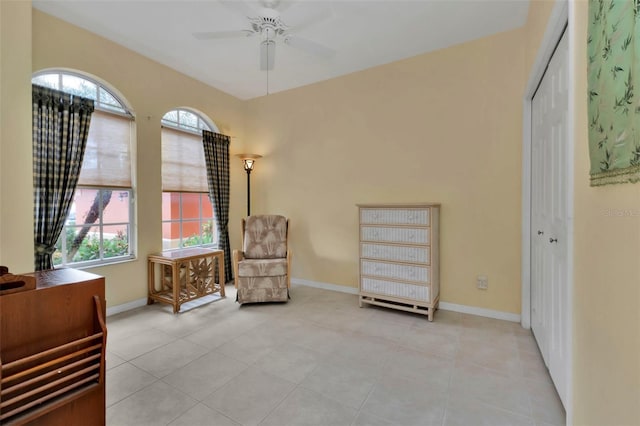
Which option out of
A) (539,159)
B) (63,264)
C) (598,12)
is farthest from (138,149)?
(539,159)

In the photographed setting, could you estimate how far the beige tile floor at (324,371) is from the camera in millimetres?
1569

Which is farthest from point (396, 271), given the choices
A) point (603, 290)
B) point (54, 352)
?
point (54, 352)

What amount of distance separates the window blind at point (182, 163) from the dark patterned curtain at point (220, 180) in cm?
13

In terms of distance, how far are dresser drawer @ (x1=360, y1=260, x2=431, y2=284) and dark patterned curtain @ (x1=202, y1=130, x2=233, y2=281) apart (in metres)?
2.12

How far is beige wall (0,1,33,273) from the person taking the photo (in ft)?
6.36

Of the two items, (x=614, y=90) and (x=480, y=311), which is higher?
(x=614, y=90)

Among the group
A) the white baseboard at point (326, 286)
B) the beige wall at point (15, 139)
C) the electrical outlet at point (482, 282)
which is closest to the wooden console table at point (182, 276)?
the white baseboard at point (326, 286)

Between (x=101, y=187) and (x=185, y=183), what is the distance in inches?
38.1

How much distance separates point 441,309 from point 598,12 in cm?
281

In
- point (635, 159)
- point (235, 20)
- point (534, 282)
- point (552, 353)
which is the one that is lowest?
point (552, 353)

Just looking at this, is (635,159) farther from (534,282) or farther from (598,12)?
(534,282)

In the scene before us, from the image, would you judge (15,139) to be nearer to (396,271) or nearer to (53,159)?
(53,159)

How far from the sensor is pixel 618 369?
845 millimetres

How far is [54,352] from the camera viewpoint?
3.59 ft
